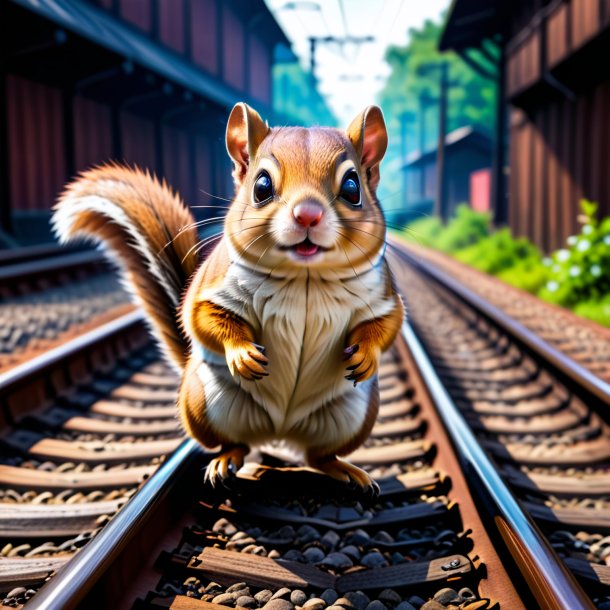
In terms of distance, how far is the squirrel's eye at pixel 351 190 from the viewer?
1.80 meters

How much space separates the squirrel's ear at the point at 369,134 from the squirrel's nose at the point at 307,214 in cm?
28

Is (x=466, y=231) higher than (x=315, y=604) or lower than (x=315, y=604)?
higher

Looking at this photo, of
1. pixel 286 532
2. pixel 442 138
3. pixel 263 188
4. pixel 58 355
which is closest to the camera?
pixel 263 188

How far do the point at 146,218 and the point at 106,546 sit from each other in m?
1.04

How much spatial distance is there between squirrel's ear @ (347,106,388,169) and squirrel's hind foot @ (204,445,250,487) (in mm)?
997

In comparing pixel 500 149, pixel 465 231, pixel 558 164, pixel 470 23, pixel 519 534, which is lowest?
pixel 519 534

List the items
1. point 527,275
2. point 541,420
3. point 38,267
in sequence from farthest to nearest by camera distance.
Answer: point 527,275 → point 38,267 → point 541,420

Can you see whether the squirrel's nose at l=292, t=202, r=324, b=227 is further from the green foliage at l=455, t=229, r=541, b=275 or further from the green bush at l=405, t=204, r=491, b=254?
the green bush at l=405, t=204, r=491, b=254

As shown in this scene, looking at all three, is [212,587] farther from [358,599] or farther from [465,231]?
[465,231]

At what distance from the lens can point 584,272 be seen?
888cm

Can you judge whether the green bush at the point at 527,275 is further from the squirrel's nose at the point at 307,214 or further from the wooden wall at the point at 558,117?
the squirrel's nose at the point at 307,214

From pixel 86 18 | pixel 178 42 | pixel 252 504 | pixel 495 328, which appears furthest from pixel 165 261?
pixel 178 42

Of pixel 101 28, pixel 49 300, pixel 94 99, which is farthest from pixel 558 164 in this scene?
pixel 49 300

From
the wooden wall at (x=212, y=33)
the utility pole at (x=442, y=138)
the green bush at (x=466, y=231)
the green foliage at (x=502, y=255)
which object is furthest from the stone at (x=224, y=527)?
the utility pole at (x=442, y=138)
